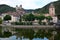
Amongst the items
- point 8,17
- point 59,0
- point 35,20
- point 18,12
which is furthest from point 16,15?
point 59,0

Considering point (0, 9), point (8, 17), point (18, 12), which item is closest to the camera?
point (8, 17)

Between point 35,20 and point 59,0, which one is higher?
point 59,0

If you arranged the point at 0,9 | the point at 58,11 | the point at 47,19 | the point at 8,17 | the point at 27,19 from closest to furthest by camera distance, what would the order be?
the point at 58,11 → the point at 27,19 → the point at 47,19 → the point at 8,17 → the point at 0,9

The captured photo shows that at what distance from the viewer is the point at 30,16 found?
56688 millimetres

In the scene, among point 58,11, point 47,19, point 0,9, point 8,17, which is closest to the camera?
point 58,11

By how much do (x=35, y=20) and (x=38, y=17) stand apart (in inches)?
129

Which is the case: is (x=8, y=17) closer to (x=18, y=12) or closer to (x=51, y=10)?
(x=18, y=12)

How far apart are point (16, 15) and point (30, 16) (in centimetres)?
1781

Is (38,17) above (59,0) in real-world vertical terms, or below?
below

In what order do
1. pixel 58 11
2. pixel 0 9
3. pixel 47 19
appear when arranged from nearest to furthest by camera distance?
pixel 58 11 → pixel 47 19 → pixel 0 9

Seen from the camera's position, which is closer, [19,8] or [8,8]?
[19,8]

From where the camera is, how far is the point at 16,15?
73.9m

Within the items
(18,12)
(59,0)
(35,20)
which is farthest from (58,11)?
→ (18,12)

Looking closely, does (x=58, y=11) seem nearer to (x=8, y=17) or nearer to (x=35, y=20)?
(x=35, y=20)
